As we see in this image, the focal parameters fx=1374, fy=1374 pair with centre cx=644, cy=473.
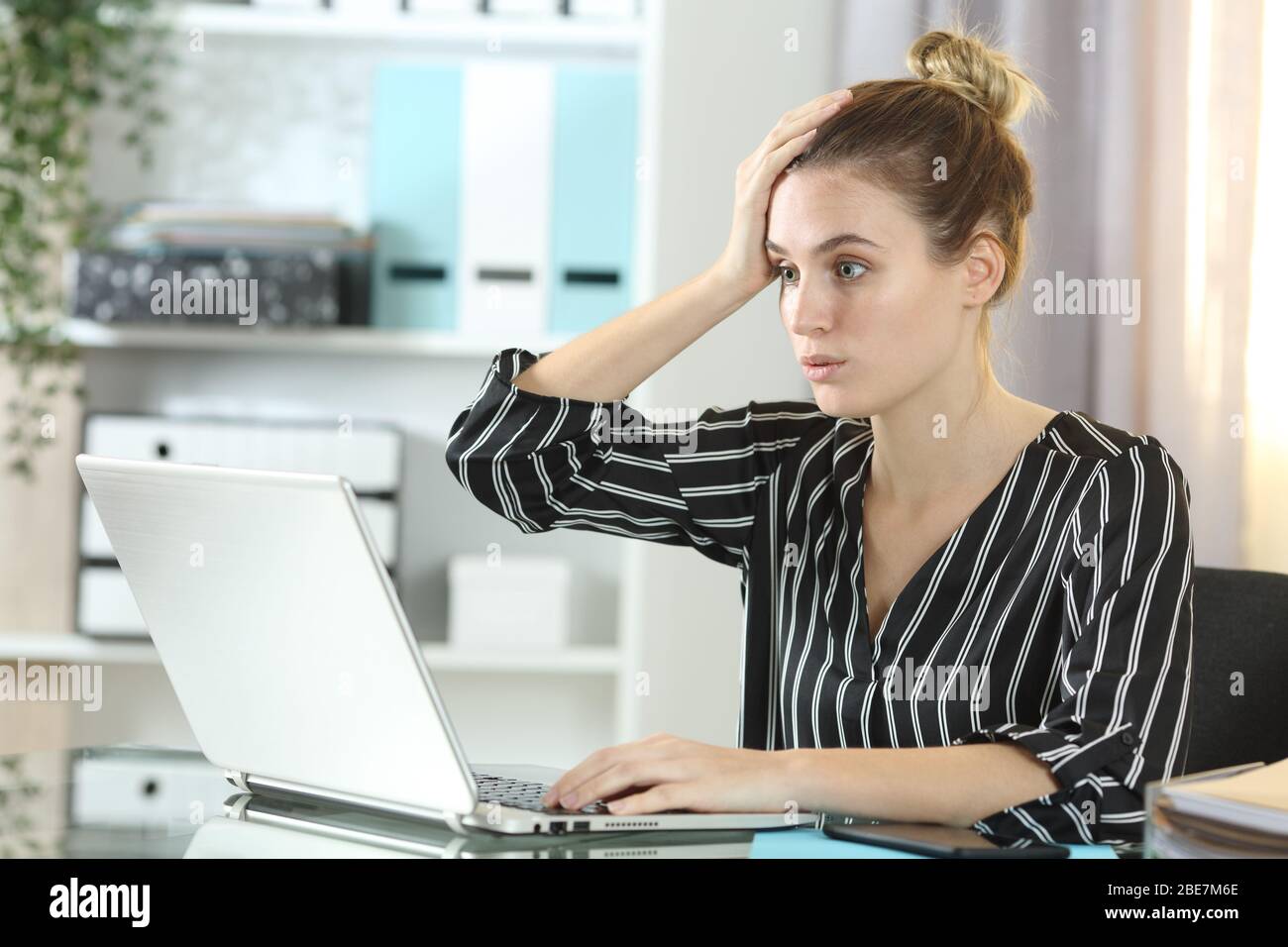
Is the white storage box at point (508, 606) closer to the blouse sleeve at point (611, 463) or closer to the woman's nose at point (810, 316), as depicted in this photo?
the blouse sleeve at point (611, 463)

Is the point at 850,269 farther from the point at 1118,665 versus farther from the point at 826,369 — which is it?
the point at 1118,665

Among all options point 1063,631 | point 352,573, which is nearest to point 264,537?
point 352,573

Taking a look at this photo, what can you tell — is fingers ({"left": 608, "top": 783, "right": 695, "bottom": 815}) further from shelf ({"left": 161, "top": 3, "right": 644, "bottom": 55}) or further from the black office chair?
shelf ({"left": 161, "top": 3, "right": 644, "bottom": 55})

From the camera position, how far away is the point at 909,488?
1.30m

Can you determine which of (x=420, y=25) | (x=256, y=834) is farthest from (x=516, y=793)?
(x=420, y=25)

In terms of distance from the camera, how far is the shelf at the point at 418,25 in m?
2.19

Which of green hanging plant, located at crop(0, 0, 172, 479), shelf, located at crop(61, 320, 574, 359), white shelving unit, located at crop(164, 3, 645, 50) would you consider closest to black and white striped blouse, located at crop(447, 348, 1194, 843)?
shelf, located at crop(61, 320, 574, 359)

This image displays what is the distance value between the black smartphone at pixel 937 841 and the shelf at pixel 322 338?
1.39 metres

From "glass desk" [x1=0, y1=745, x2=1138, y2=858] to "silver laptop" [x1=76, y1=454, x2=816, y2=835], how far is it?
15 millimetres

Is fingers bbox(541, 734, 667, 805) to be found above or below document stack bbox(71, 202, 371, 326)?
below

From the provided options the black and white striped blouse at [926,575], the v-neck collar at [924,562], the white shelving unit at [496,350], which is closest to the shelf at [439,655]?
the white shelving unit at [496,350]

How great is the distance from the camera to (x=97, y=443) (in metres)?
2.13

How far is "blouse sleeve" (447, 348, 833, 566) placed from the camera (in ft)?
4.42
